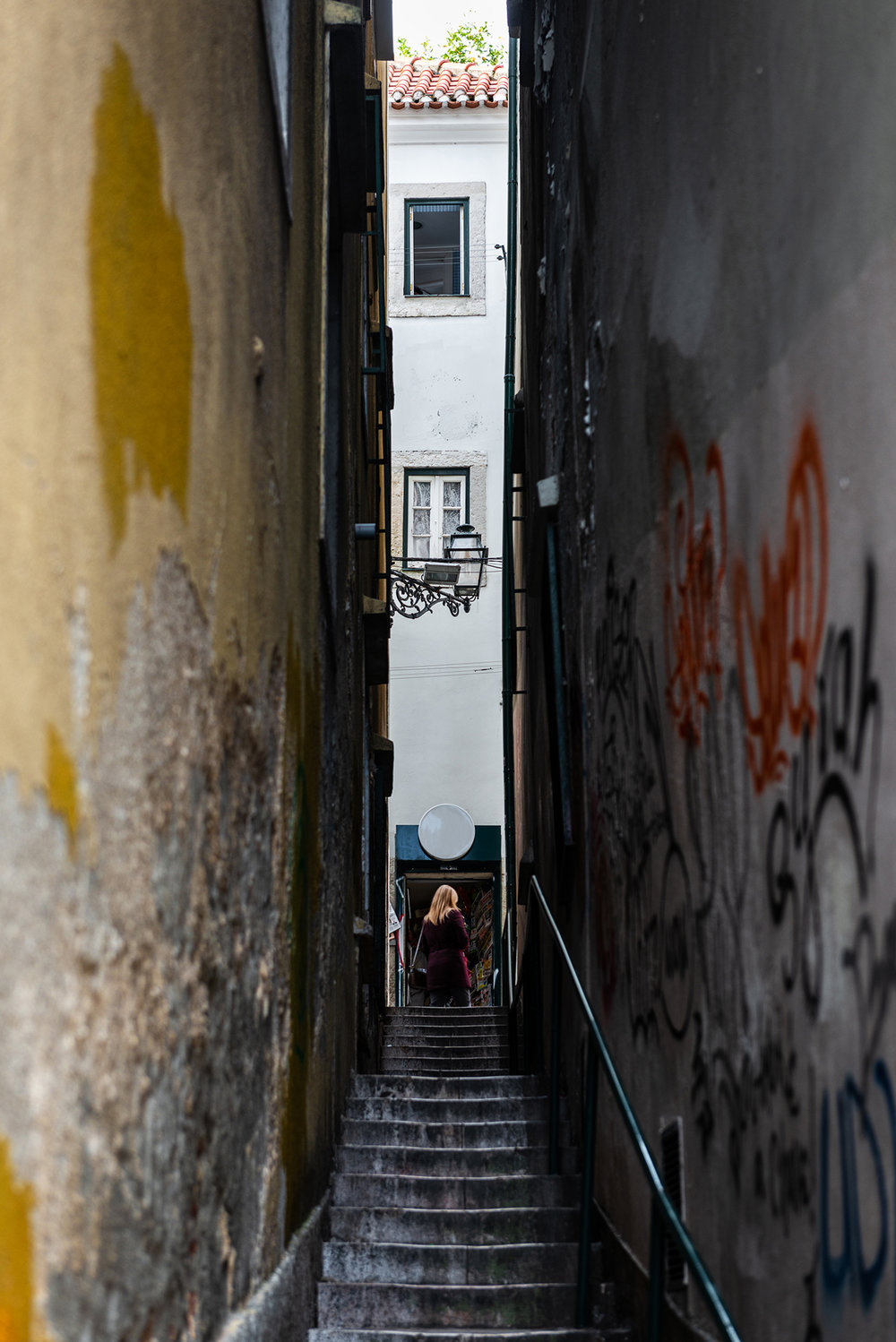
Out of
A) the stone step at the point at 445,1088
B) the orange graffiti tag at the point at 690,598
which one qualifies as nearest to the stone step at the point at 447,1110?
the stone step at the point at 445,1088

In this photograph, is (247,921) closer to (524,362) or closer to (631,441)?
(631,441)

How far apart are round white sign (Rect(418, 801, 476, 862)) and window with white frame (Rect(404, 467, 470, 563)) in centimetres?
322

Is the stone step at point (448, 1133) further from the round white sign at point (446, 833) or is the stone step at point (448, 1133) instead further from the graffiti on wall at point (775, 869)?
the round white sign at point (446, 833)

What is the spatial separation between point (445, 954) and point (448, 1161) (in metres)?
6.52

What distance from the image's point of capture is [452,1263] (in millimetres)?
4871

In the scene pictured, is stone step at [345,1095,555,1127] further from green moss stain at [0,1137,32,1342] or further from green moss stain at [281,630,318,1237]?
green moss stain at [0,1137,32,1342]

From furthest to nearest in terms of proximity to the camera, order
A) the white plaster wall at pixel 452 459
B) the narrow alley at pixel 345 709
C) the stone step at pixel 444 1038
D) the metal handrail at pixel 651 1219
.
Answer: the white plaster wall at pixel 452 459 → the stone step at pixel 444 1038 → the metal handrail at pixel 651 1219 → the narrow alley at pixel 345 709

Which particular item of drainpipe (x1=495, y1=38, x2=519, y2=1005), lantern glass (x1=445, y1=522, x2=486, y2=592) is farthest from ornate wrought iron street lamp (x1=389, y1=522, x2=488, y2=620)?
drainpipe (x1=495, y1=38, x2=519, y2=1005)

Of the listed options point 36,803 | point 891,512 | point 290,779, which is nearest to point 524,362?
point 290,779

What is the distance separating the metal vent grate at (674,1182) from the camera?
376 centimetres

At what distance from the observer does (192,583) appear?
266 centimetres

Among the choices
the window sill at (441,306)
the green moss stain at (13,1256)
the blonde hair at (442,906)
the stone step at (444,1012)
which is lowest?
the stone step at (444,1012)

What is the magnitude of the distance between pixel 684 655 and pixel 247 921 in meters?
1.39

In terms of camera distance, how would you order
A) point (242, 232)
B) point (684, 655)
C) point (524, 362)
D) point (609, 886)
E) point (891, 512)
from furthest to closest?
point (524, 362)
point (609, 886)
point (684, 655)
point (242, 232)
point (891, 512)
